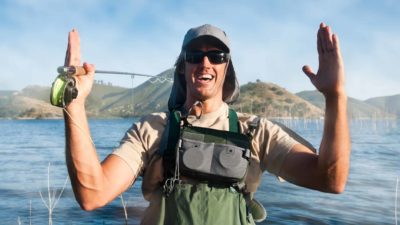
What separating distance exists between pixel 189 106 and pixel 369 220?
17.2 m

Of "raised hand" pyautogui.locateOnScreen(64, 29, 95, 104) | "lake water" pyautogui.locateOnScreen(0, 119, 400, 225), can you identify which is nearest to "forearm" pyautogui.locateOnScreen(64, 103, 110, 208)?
"raised hand" pyautogui.locateOnScreen(64, 29, 95, 104)

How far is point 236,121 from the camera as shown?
417 cm

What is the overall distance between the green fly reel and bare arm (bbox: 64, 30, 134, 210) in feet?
0.19

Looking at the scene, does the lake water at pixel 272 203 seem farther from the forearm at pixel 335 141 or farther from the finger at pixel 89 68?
the finger at pixel 89 68

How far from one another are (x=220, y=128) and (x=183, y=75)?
3.06 ft

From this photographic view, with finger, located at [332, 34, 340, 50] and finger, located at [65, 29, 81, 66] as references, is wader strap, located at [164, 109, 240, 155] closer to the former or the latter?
finger, located at [65, 29, 81, 66]

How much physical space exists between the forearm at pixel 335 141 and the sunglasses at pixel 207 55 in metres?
1.23

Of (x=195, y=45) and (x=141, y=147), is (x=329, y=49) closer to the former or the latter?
(x=195, y=45)

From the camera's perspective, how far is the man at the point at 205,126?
3316 millimetres

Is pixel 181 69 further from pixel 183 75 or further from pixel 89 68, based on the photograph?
pixel 89 68

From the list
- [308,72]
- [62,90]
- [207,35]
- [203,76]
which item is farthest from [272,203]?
[62,90]

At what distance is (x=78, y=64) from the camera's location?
10.9 feet

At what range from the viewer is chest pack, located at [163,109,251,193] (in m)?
3.79

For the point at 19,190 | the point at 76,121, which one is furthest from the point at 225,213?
the point at 19,190
